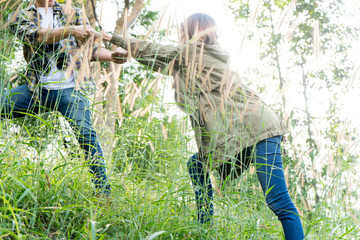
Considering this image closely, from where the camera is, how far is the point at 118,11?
28.7 ft

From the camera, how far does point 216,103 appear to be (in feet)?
6.98

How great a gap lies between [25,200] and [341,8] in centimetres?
907

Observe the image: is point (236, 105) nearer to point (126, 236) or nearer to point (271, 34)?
point (126, 236)

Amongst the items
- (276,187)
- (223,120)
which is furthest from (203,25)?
(276,187)

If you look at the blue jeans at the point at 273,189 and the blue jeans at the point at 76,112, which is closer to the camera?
the blue jeans at the point at 273,189

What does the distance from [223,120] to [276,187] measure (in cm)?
44

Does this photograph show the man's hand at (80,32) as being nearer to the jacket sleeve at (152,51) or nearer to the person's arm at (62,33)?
the person's arm at (62,33)

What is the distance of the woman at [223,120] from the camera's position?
1.83 m

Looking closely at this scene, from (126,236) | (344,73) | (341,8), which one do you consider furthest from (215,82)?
(341,8)

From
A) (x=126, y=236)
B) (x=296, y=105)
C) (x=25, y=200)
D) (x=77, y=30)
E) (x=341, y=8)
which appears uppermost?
(x=341, y=8)

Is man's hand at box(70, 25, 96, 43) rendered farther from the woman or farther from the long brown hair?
the long brown hair

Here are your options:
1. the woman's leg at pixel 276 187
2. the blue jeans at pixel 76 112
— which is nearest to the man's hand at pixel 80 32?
the blue jeans at pixel 76 112

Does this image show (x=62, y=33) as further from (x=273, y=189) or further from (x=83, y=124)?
(x=273, y=189)

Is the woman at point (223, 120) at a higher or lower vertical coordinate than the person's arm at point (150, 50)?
lower
